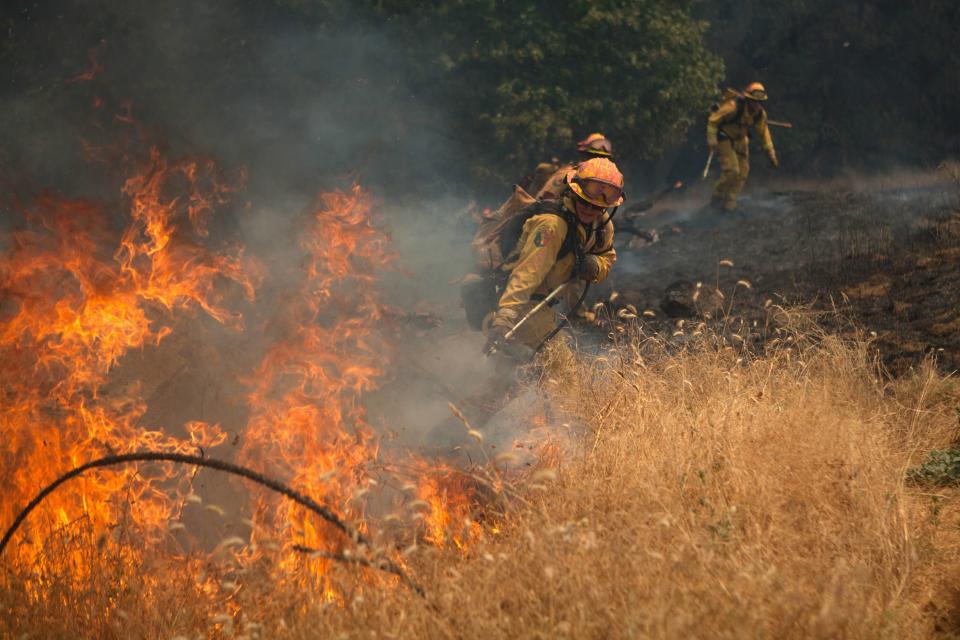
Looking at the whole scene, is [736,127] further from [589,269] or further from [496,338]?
[496,338]

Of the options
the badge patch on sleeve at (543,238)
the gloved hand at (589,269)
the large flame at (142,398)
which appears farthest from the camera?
the gloved hand at (589,269)

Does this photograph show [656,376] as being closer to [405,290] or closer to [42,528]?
[42,528]

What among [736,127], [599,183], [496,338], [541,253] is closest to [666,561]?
[496,338]

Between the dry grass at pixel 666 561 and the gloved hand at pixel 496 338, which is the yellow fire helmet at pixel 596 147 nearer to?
the gloved hand at pixel 496 338

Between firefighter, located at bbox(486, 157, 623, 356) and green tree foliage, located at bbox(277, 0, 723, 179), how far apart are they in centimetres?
658

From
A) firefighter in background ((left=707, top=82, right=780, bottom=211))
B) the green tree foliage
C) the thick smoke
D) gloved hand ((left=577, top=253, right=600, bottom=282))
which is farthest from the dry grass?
firefighter in background ((left=707, top=82, right=780, bottom=211))

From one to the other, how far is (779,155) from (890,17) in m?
3.37

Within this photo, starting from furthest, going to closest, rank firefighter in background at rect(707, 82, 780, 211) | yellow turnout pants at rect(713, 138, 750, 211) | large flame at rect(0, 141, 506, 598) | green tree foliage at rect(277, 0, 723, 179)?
yellow turnout pants at rect(713, 138, 750, 211), firefighter in background at rect(707, 82, 780, 211), green tree foliage at rect(277, 0, 723, 179), large flame at rect(0, 141, 506, 598)

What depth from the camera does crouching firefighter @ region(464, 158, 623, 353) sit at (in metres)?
5.93

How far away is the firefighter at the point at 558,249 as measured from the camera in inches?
233

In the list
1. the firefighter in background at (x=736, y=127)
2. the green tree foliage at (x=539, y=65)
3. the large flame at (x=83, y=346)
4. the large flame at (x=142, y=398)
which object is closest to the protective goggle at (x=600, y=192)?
the large flame at (x=142, y=398)

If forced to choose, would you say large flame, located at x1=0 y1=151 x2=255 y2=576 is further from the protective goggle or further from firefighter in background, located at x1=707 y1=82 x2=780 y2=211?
firefighter in background, located at x1=707 y1=82 x2=780 y2=211

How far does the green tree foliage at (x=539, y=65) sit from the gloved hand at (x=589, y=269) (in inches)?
264

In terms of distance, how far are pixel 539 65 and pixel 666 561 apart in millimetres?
10733
